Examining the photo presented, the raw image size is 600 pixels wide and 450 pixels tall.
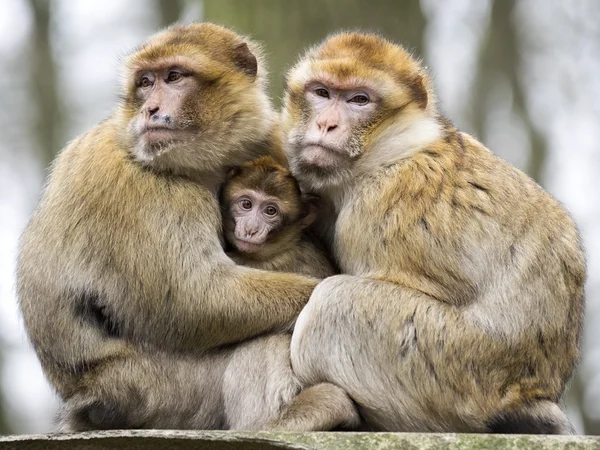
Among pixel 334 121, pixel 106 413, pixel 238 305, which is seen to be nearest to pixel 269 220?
pixel 238 305

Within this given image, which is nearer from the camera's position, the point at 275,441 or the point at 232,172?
the point at 275,441

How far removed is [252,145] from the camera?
7145mm

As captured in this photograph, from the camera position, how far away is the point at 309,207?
690cm

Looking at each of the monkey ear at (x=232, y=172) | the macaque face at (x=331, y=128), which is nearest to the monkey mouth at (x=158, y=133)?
the monkey ear at (x=232, y=172)

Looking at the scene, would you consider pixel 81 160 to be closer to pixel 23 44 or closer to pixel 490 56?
pixel 490 56

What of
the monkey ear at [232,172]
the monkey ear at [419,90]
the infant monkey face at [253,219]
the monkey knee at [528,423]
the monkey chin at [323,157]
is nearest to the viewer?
the monkey knee at [528,423]

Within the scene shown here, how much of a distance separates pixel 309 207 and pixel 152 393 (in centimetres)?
134

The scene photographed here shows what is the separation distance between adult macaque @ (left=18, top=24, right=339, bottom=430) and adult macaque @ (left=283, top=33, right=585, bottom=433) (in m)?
0.41

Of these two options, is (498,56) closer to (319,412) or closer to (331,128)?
(331,128)

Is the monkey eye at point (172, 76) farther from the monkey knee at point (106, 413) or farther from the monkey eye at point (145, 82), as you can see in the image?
the monkey knee at point (106, 413)

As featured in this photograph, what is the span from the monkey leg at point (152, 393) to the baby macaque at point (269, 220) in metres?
0.61

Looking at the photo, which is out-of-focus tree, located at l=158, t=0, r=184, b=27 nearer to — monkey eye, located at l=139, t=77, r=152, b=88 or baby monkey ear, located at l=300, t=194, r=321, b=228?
monkey eye, located at l=139, t=77, r=152, b=88

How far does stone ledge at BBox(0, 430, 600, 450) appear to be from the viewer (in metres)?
5.21

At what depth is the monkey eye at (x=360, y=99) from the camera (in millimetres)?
6707
